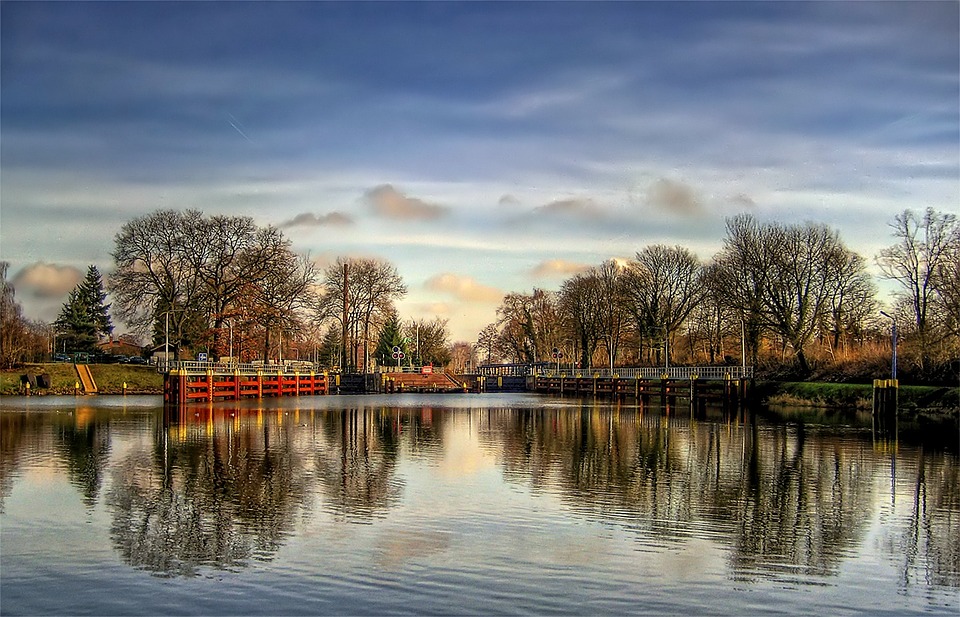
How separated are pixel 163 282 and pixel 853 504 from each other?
62.4m

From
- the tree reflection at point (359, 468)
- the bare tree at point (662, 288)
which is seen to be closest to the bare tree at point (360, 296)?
the bare tree at point (662, 288)

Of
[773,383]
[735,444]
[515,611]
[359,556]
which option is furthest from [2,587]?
[773,383]

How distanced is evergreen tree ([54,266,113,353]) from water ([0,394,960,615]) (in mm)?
67723

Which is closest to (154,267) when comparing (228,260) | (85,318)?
(228,260)

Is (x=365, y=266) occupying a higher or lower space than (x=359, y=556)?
higher

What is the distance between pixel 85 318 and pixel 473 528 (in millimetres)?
88683

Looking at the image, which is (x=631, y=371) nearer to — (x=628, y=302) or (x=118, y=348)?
(x=628, y=302)

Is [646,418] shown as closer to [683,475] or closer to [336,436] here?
[336,436]

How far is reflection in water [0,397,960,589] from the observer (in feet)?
48.6

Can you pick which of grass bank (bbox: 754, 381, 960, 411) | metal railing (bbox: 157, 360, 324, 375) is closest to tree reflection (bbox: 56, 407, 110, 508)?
metal railing (bbox: 157, 360, 324, 375)

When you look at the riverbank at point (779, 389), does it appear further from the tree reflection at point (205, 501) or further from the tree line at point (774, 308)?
the tree reflection at point (205, 501)

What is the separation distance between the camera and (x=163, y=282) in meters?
71.9

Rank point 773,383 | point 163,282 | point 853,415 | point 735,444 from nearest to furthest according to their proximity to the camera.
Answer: point 735,444 < point 853,415 < point 773,383 < point 163,282

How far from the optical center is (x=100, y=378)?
80688mm
